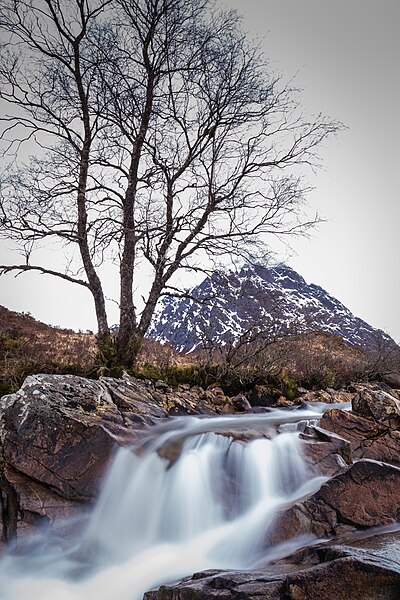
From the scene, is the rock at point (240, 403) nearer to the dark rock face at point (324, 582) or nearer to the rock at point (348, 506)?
the rock at point (348, 506)

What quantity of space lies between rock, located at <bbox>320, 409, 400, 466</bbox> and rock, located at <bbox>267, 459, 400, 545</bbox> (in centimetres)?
143

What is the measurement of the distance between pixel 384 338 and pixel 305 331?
7.20 meters

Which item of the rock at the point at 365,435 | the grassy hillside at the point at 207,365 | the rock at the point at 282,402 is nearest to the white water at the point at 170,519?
the rock at the point at 365,435

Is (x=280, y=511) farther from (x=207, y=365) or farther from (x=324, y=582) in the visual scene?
(x=207, y=365)

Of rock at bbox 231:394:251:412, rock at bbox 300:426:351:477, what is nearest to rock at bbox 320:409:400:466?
rock at bbox 300:426:351:477

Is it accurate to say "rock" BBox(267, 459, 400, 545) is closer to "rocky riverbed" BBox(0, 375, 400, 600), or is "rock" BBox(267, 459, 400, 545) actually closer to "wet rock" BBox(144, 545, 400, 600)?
"rocky riverbed" BBox(0, 375, 400, 600)

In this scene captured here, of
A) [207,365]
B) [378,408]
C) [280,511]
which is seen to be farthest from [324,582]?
[207,365]

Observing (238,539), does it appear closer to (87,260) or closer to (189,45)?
(87,260)

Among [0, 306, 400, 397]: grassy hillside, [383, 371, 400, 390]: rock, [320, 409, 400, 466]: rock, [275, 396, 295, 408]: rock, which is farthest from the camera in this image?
[383, 371, 400, 390]: rock

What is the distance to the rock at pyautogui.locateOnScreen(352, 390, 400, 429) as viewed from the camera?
632cm

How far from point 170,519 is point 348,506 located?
2.11 metres

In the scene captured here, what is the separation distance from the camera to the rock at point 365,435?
226 inches

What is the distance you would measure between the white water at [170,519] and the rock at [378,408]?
1188 millimetres

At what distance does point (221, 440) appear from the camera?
5.92 metres
